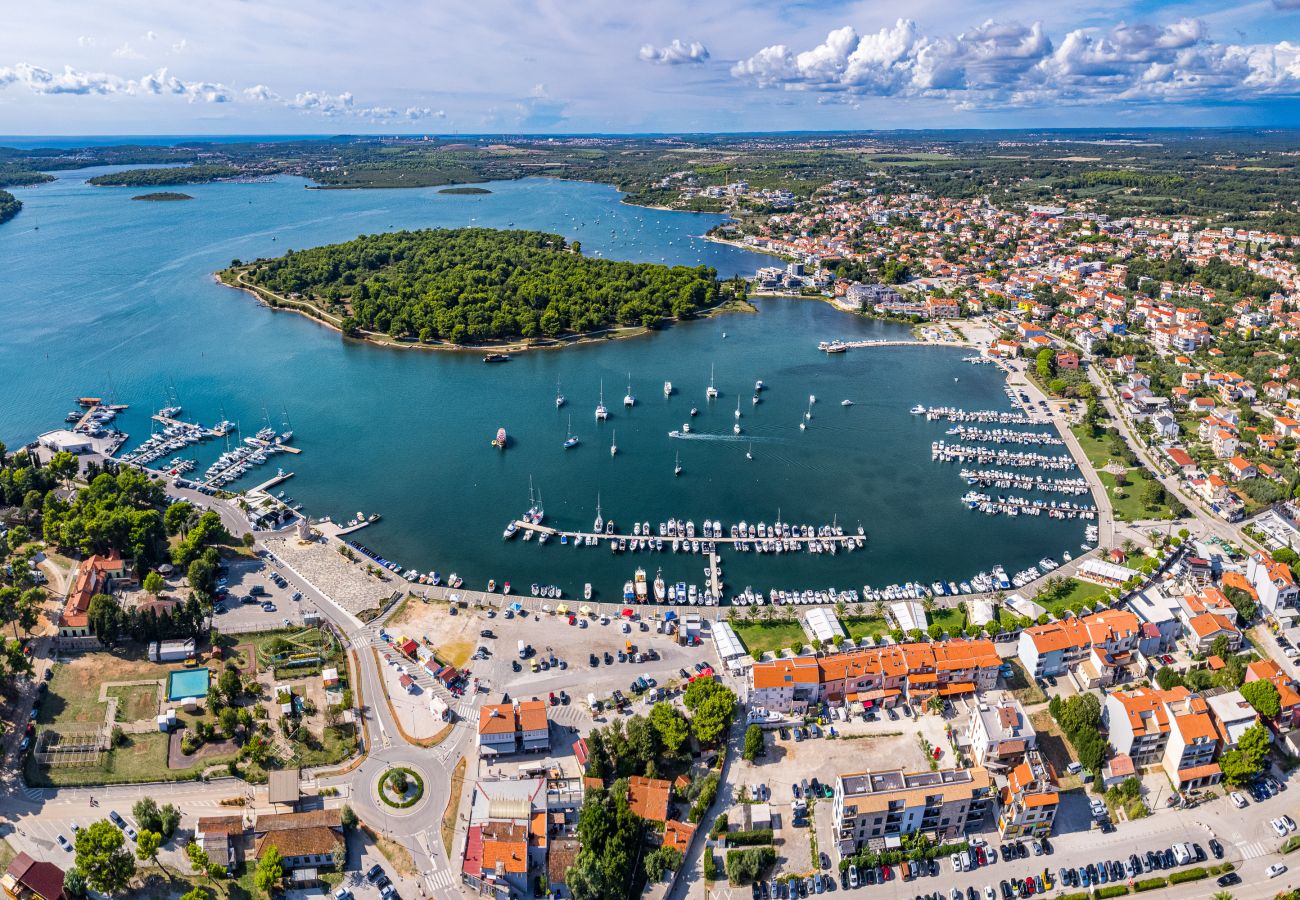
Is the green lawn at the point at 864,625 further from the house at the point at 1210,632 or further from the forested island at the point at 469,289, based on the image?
the forested island at the point at 469,289

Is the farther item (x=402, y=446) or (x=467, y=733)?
(x=402, y=446)

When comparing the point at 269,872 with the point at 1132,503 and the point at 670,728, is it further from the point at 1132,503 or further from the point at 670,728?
the point at 1132,503

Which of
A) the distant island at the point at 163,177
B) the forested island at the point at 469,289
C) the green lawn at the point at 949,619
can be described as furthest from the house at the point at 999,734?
the distant island at the point at 163,177

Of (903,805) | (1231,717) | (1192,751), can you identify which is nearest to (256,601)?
(903,805)

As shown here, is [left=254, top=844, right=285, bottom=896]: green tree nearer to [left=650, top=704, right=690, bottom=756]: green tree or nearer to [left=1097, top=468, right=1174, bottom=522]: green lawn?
[left=650, top=704, right=690, bottom=756]: green tree

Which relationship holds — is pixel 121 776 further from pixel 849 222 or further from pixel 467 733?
pixel 849 222

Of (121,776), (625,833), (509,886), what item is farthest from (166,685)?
(625,833)

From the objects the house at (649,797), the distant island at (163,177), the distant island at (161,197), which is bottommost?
the house at (649,797)
